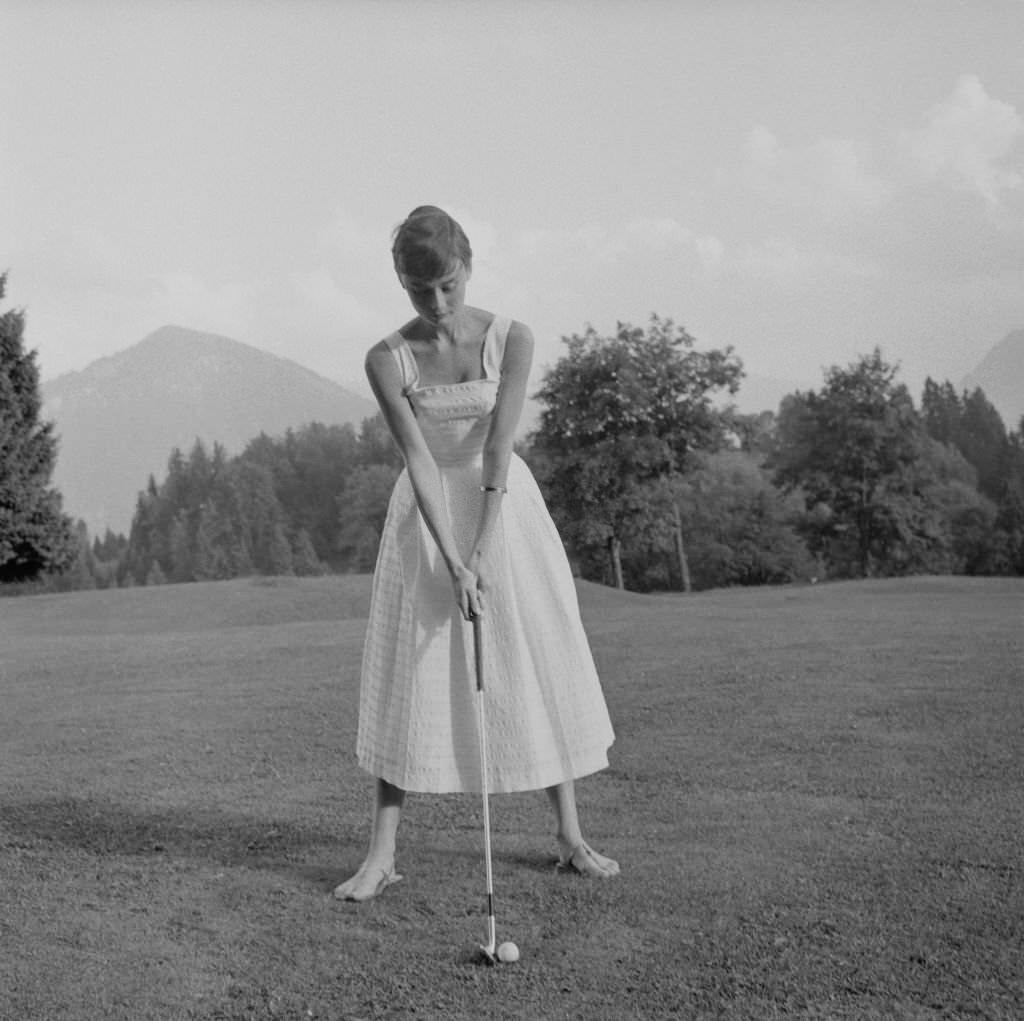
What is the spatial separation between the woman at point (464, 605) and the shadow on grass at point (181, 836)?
539 millimetres

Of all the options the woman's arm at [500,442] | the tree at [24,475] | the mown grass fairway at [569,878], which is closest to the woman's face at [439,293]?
the woman's arm at [500,442]

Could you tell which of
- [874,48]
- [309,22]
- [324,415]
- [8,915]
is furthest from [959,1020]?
[324,415]

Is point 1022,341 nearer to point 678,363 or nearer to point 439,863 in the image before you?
point 678,363

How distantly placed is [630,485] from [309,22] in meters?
25.3

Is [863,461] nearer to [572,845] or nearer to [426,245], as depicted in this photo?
[572,845]

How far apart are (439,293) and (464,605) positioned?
1078mm

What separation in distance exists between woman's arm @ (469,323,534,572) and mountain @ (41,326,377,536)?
149 m

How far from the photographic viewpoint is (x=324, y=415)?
566 ft

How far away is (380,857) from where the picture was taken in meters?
4.25

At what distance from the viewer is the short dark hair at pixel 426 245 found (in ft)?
12.6

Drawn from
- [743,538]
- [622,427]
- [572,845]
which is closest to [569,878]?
[572,845]

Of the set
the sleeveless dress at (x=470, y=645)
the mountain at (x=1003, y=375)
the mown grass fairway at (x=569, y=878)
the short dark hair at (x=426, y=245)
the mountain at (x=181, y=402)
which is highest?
the mountain at (x=181, y=402)

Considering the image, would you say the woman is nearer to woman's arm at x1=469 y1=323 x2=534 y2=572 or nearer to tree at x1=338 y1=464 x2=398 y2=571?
woman's arm at x1=469 y1=323 x2=534 y2=572

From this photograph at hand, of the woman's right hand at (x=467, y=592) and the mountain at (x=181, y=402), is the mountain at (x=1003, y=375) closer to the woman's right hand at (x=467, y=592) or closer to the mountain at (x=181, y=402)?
the woman's right hand at (x=467, y=592)
